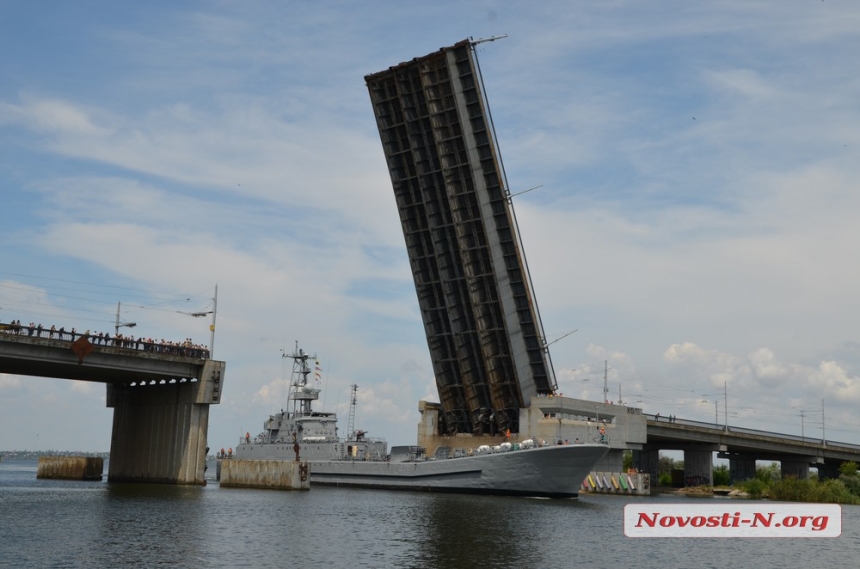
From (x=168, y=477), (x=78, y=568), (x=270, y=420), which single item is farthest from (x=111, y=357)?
(x=78, y=568)

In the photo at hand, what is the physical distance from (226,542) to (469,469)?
21.4 meters

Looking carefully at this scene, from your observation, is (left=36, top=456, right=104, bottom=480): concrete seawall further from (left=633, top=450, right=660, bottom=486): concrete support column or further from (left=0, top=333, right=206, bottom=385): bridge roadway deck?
(left=633, top=450, right=660, bottom=486): concrete support column

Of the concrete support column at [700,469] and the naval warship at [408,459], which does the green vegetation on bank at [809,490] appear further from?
the naval warship at [408,459]

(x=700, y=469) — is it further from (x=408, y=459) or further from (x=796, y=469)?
(x=408, y=459)

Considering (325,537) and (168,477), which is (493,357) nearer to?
(168,477)

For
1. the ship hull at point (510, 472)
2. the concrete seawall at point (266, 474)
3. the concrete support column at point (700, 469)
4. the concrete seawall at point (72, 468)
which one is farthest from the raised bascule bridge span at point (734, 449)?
the concrete seawall at point (72, 468)

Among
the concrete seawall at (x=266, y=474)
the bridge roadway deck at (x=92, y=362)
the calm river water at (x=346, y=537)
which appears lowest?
the calm river water at (x=346, y=537)

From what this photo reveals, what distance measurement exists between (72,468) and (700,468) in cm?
4177

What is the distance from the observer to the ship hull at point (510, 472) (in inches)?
1687

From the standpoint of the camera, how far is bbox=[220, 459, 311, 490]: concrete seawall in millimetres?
45969

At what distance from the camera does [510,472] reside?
43625 millimetres

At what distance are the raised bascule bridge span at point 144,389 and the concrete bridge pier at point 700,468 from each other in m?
35.0

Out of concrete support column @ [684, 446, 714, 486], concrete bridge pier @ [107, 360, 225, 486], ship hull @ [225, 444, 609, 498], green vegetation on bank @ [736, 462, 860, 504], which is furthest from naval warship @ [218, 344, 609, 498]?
concrete support column @ [684, 446, 714, 486]

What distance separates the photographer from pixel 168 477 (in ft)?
153
